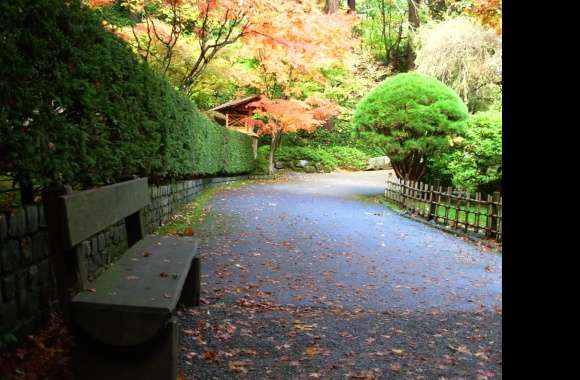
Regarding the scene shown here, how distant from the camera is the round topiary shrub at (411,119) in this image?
47.0 feet

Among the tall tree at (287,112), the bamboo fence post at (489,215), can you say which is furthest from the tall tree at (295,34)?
the bamboo fence post at (489,215)

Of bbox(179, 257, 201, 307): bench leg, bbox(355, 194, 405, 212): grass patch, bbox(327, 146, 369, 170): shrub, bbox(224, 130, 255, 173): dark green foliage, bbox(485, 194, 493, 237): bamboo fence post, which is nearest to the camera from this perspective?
bbox(179, 257, 201, 307): bench leg

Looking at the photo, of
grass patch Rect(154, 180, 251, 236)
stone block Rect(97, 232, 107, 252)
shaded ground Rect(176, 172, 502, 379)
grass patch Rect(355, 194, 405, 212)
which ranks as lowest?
shaded ground Rect(176, 172, 502, 379)

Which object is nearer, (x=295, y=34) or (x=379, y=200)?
(x=295, y=34)

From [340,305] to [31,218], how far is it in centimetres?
319

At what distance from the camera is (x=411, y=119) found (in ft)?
47.6

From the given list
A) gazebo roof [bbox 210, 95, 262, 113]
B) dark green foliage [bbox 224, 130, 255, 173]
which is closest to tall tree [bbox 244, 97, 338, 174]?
gazebo roof [bbox 210, 95, 262, 113]

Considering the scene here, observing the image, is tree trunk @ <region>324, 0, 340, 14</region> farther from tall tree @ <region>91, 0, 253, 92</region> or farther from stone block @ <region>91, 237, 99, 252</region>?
stone block @ <region>91, 237, 99, 252</region>

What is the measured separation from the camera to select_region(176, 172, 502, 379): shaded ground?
3670 millimetres

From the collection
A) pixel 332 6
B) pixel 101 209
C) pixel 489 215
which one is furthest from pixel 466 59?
pixel 101 209

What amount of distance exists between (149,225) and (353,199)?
29.0ft

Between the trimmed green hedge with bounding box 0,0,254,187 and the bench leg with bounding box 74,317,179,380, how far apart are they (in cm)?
128

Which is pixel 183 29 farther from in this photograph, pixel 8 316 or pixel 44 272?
pixel 8 316
